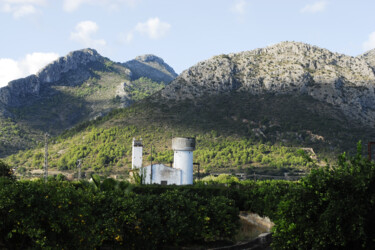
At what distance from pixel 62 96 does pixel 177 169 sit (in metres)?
107

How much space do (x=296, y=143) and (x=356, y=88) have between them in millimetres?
22308

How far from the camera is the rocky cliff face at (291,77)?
8812 centimetres

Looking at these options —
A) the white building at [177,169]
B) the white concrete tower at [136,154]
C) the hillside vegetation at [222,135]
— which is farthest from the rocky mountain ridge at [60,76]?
the white building at [177,169]

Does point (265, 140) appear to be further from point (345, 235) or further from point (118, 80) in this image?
point (118, 80)

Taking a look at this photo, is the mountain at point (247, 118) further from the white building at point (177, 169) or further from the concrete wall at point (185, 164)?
the white building at point (177, 169)

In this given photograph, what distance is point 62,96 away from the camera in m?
146

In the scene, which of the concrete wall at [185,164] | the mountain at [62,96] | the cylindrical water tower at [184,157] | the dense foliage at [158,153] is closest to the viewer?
the cylindrical water tower at [184,157]

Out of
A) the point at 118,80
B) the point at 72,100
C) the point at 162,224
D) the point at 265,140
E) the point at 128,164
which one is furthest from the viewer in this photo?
the point at 118,80

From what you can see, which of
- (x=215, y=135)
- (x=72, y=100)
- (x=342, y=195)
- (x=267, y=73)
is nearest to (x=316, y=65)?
(x=267, y=73)

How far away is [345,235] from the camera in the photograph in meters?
10.4

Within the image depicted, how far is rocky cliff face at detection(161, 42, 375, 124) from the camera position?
3469 inches

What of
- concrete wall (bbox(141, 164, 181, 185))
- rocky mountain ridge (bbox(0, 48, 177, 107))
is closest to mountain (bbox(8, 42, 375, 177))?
concrete wall (bbox(141, 164, 181, 185))

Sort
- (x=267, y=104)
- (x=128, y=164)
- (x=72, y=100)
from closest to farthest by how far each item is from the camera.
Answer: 1. (x=128, y=164)
2. (x=267, y=104)
3. (x=72, y=100)

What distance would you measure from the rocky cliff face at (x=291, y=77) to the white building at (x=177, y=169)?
46.6 meters
